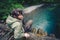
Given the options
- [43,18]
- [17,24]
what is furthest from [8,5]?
[17,24]

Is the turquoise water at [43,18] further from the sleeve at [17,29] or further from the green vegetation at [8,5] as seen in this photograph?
the sleeve at [17,29]

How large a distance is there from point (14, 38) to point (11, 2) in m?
7.82

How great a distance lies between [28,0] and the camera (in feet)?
40.4

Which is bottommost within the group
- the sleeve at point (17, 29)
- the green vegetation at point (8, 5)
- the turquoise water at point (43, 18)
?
the turquoise water at point (43, 18)

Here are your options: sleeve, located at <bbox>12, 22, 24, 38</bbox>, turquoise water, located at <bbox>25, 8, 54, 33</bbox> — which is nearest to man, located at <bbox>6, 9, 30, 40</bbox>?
sleeve, located at <bbox>12, 22, 24, 38</bbox>

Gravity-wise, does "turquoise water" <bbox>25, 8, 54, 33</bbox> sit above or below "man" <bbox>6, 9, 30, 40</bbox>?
below

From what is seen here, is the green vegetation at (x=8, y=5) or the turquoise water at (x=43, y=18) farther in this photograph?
the turquoise water at (x=43, y=18)

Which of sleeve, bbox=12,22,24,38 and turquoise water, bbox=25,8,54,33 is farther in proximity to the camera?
turquoise water, bbox=25,8,54,33

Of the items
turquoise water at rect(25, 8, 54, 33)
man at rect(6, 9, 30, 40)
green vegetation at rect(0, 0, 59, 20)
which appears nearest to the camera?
man at rect(6, 9, 30, 40)

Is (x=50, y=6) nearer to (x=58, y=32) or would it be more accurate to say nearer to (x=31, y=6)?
(x=31, y=6)

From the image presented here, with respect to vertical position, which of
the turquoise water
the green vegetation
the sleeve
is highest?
the sleeve

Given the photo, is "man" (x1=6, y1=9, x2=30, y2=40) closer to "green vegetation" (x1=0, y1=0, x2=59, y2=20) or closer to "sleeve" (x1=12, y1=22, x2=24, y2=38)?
"sleeve" (x1=12, y1=22, x2=24, y2=38)

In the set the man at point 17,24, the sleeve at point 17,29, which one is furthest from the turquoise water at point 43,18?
the sleeve at point 17,29

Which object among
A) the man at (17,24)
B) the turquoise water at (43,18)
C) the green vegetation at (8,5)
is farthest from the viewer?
the turquoise water at (43,18)
